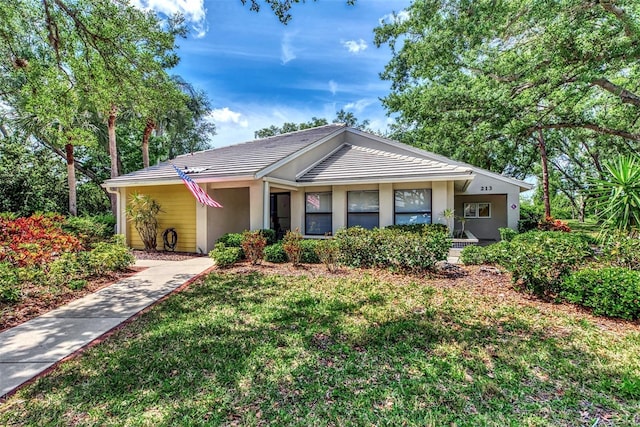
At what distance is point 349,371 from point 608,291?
15.3 ft

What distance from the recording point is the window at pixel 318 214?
1235 cm

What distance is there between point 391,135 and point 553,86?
2166 cm

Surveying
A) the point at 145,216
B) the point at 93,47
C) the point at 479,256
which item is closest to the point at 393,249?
the point at 479,256

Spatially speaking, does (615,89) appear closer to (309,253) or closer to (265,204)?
(309,253)

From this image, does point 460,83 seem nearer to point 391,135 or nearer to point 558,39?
point 558,39

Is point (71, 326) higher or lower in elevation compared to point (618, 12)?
lower

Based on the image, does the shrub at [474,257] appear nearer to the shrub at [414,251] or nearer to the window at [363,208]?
the shrub at [414,251]

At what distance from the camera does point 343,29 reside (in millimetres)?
9953

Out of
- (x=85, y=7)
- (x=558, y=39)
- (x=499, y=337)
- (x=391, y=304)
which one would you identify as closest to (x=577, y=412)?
(x=499, y=337)

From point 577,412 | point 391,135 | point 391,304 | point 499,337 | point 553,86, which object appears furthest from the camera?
point 391,135

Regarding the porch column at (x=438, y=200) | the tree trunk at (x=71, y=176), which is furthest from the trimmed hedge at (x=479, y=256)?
the tree trunk at (x=71, y=176)

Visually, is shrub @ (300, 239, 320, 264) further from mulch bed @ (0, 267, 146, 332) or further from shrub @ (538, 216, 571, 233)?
shrub @ (538, 216, 571, 233)

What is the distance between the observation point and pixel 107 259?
7.89 meters

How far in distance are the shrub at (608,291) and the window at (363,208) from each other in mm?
6751
